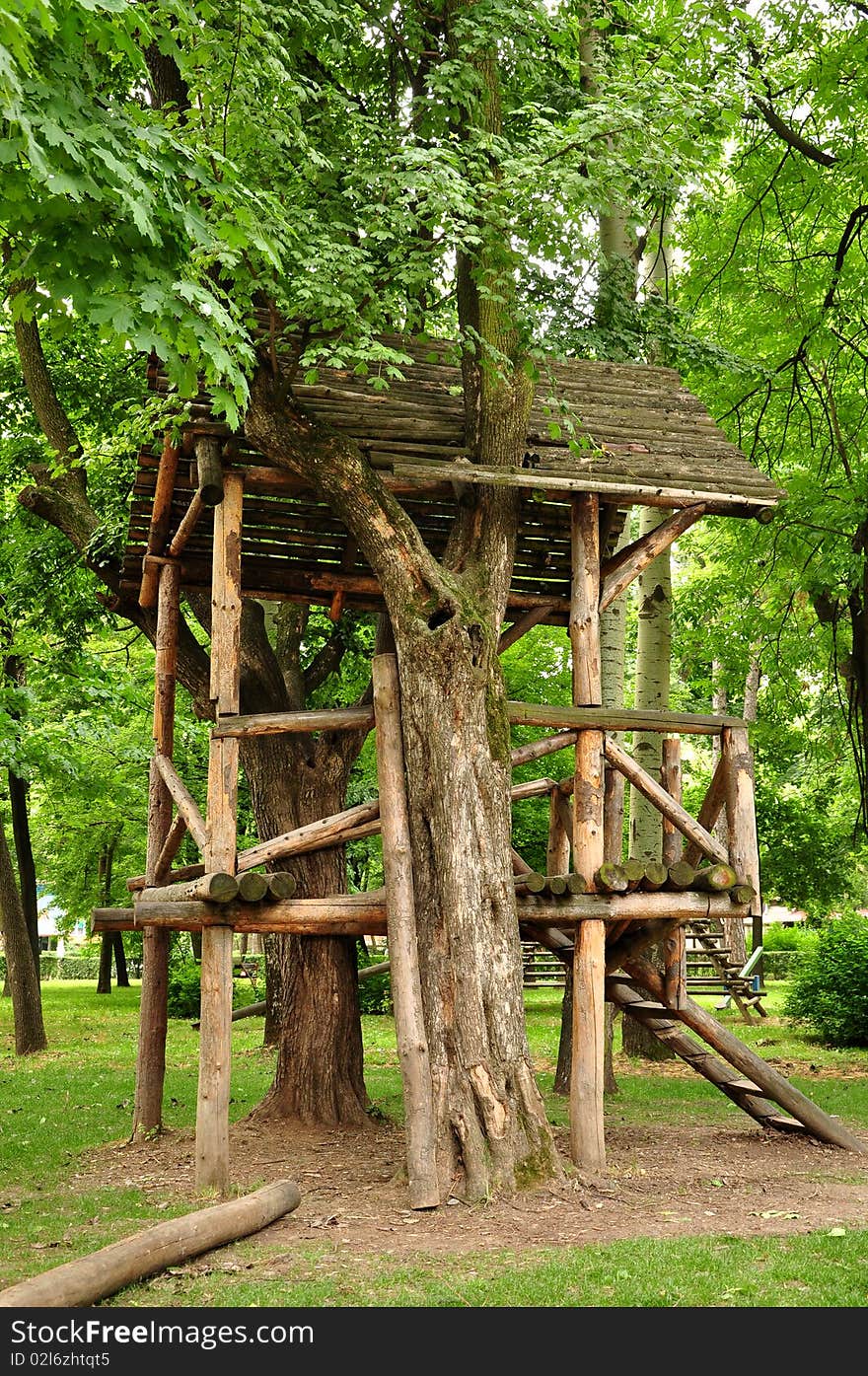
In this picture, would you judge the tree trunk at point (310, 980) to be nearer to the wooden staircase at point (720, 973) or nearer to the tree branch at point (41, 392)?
the tree branch at point (41, 392)

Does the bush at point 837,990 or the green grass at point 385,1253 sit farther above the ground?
the bush at point 837,990

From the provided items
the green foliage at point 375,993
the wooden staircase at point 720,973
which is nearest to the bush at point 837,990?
the wooden staircase at point 720,973

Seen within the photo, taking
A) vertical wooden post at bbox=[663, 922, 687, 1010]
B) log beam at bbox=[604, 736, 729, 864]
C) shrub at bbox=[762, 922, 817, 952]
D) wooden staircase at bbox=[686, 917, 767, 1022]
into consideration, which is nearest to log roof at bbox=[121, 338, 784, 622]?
log beam at bbox=[604, 736, 729, 864]

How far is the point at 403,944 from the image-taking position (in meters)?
8.54

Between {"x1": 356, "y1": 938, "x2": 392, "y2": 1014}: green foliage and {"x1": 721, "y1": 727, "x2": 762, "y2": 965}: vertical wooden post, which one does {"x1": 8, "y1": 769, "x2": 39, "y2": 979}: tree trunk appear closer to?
{"x1": 356, "y1": 938, "x2": 392, "y2": 1014}: green foliage

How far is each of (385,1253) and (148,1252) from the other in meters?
1.43

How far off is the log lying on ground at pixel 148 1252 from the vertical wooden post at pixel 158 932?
3.35 metres

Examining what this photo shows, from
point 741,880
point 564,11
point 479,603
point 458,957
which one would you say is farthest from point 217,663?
point 564,11

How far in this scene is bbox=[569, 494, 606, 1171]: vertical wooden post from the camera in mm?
8875

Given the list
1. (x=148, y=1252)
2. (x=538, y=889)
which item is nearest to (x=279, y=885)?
(x=538, y=889)

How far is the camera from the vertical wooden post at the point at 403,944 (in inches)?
314

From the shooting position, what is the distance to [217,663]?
9375mm

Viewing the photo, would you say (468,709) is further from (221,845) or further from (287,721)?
(221,845)

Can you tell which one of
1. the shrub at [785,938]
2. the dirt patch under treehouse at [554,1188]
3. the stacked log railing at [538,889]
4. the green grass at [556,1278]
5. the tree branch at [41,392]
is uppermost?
the tree branch at [41,392]
